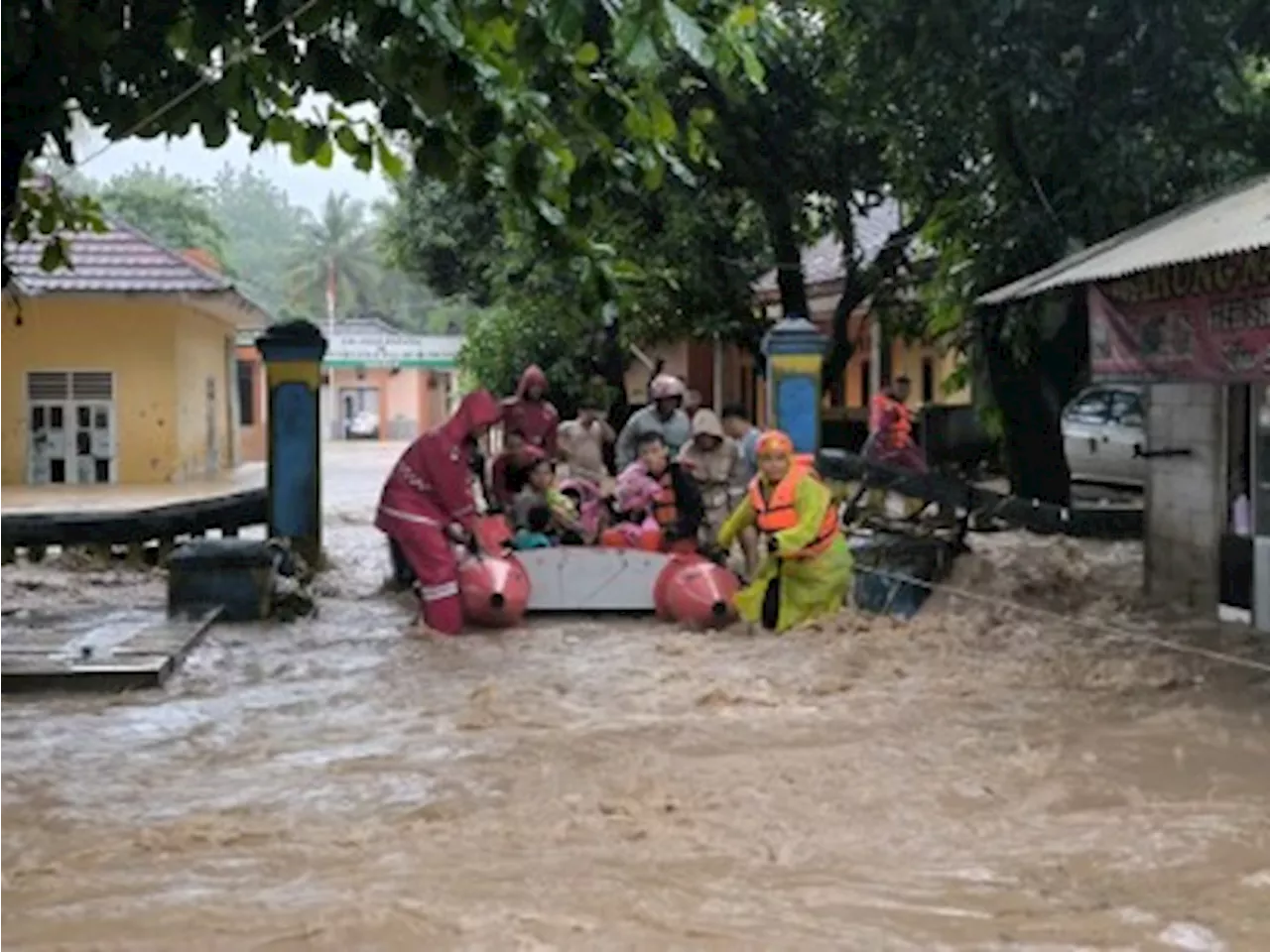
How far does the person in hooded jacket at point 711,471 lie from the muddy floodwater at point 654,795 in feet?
5.16

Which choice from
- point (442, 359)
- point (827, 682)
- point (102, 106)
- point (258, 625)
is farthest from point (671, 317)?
point (442, 359)

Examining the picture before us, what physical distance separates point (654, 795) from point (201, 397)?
25561 millimetres

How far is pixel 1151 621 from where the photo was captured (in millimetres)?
11492

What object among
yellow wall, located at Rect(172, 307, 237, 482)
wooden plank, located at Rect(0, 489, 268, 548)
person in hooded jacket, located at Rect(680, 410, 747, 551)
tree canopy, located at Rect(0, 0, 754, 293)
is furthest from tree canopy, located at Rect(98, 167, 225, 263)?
tree canopy, located at Rect(0, 0, 754, 293)

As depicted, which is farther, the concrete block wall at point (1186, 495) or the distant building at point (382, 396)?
the distant building at point (382, 396)

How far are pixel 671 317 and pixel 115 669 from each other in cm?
1268

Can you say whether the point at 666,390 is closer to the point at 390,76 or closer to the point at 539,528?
the point at 539,528

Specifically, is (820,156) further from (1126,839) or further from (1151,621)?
(1126,839)

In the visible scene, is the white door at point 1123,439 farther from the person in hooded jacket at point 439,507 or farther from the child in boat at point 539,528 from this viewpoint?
the person in hooded jacket at point 439,507

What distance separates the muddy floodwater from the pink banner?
1723mm

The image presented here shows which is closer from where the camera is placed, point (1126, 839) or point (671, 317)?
point (1126, 839)

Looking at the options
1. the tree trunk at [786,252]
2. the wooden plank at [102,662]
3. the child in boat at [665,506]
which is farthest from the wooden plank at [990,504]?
the wooden plank at [102,662]

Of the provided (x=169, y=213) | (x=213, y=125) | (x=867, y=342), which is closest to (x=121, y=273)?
(x=867, y=342)

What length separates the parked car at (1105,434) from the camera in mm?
20141
